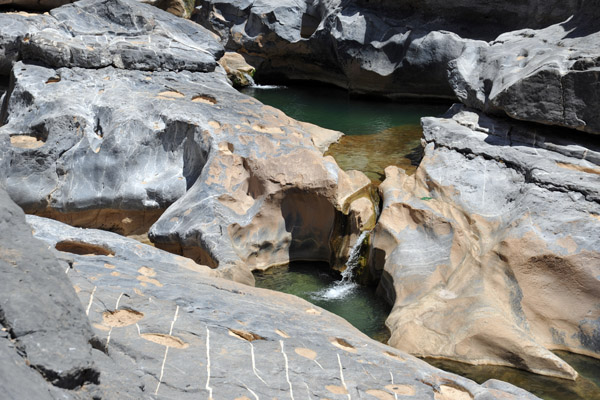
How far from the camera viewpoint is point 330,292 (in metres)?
7.18

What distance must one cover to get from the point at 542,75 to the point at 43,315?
6442mm

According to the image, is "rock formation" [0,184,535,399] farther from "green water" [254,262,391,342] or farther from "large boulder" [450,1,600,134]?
"large boulder" [450,1,600,134]

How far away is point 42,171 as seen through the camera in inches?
304

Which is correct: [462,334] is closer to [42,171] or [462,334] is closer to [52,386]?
[52,386]

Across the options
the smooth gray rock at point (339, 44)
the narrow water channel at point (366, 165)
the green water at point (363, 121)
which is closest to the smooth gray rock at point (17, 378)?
the narrow water channel at point (366, 165)

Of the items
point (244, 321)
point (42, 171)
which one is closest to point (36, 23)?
point (42, 171)

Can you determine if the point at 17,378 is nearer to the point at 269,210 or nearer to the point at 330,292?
the point at 330,292

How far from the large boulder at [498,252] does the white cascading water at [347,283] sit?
1.09 feet

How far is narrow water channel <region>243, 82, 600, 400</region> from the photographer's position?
550 cm

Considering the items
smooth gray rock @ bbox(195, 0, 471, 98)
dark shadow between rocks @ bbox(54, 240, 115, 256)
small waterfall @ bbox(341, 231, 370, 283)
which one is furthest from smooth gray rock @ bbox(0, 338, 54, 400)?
smooth gray rock @ bbox(195, 0, 471, 98)

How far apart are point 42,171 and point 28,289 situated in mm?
5633

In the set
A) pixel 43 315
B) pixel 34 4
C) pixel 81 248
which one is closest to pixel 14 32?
pixel 34 4

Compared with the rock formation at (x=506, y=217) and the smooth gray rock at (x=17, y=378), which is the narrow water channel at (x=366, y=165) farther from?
the smooth gray rock at (x=17, y=378)

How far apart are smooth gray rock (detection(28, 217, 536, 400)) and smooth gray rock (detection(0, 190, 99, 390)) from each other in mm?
211
